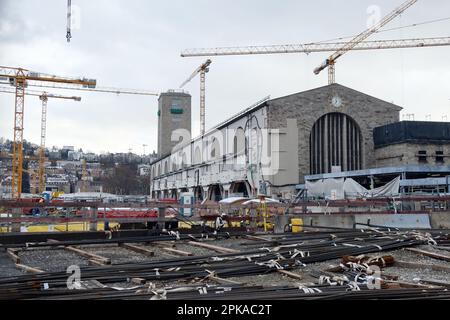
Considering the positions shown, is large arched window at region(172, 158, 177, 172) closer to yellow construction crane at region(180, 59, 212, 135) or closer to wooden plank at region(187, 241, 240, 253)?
yellow construction crane at region(180, 59, 212, 135)

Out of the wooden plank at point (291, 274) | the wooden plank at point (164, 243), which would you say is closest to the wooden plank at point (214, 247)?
the wooden plank at point (164, 243)

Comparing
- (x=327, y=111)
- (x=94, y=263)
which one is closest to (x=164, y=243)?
(x=94, y=263)

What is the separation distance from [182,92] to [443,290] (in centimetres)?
11216

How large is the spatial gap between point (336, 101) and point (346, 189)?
1421 cm

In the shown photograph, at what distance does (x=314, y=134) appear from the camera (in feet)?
151

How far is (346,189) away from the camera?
34844 mm

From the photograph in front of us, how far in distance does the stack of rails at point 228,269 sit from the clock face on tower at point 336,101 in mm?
35424

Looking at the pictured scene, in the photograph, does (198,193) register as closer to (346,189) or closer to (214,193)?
(214,193)

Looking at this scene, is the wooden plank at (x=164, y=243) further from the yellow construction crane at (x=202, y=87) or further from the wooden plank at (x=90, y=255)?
the yellow construction crane at (x=202, y=87)

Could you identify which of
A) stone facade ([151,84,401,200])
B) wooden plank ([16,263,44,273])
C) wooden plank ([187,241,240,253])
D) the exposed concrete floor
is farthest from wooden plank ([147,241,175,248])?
stone facade ([151,84,401,200])

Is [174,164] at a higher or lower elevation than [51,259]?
higher

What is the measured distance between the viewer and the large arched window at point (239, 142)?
51.5 meters

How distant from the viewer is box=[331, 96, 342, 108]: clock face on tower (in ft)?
→ 151
